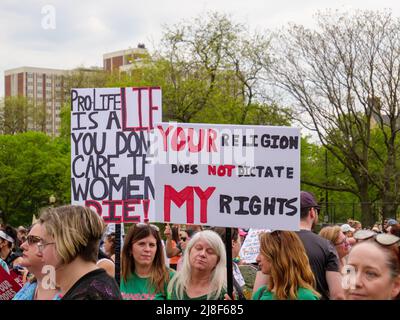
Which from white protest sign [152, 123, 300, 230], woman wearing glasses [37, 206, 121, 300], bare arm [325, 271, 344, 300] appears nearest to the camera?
woman wearing glasses [37, 206, 121, 300]

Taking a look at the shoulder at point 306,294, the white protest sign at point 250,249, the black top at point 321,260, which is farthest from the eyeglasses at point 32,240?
the white protest sign at point 250,249

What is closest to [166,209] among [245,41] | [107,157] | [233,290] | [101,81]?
[233,290]

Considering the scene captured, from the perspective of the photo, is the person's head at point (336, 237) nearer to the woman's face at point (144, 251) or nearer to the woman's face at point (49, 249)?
the woman's face at point (144, 251)

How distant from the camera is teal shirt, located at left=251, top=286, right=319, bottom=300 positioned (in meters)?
5.04

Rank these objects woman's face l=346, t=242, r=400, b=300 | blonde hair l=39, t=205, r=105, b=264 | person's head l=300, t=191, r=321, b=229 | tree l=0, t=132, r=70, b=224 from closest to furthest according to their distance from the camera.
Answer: woman's face l=346, t=242, r=400, b=300 → blonde hair l=39, t=205, r=105, b=264 → person's head l=300, t=191, r=321, b=229 → tree l=0, t=132, r=70, b=224

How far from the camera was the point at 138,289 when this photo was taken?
6.74 meters

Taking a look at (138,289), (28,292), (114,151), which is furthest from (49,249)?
(114,151)

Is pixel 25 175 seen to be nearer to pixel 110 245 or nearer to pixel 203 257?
pixel 110 245

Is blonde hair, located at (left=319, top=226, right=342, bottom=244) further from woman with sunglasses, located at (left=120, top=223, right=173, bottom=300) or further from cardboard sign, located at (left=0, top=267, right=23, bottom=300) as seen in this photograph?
cardboard sign, located at (left=0, top=267, right=23, bottom=300)

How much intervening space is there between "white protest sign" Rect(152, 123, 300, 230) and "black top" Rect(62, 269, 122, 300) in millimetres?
2171

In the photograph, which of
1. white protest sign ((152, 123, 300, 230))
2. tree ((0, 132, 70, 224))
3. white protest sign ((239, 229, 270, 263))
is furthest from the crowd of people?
tree ((0, 132, 70, 224))

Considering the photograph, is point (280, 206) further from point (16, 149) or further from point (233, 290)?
point (16, 149)

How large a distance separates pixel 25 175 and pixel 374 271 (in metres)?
57.5

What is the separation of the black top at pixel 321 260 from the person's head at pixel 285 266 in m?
0.76
